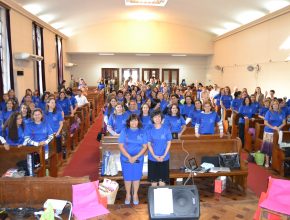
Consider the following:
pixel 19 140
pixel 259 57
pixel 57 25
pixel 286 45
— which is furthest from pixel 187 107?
pixel 57 25

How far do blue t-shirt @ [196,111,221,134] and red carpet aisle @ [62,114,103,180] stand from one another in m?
2.36

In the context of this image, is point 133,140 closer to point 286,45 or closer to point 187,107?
point 187,107

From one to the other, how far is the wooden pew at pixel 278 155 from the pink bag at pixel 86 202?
437cm

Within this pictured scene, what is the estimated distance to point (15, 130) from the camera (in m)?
5.16

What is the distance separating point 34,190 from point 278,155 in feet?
16.2

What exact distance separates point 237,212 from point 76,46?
Answer: 17126 mm

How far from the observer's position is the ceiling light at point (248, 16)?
1216 centimetres

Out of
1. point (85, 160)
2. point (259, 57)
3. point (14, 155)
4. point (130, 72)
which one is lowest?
point (85, 160)

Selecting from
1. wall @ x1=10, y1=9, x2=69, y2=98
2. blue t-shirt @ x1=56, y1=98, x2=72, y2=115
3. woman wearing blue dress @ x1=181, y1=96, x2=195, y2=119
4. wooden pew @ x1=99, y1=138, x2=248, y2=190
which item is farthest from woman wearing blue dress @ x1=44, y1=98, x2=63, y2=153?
wall @ x1=10, y1=9, x2=69, y2=98

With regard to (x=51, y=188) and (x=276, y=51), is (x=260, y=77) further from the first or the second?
(x=51, y=188)

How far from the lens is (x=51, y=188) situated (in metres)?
2.97

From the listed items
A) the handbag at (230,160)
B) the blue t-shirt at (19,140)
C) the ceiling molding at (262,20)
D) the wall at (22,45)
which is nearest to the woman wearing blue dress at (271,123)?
the handbag at (230,160)

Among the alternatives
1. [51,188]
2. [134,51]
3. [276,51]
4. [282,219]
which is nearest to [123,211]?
[51,188]

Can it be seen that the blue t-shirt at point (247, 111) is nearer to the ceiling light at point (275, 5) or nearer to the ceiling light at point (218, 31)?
the ceiling light at point (275, 5)
